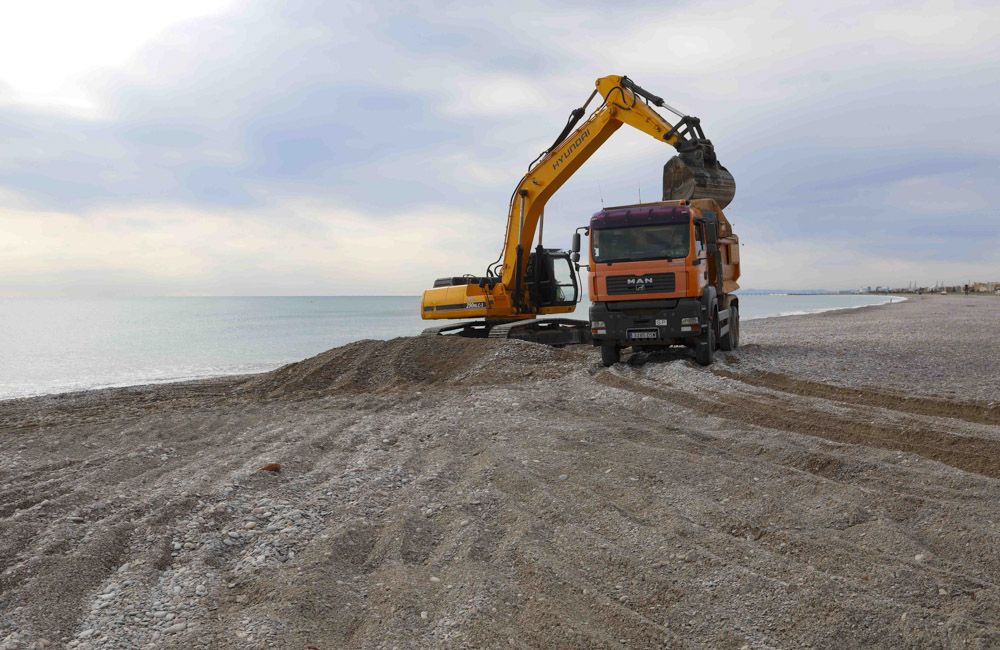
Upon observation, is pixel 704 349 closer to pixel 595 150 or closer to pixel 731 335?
pixel 731 335

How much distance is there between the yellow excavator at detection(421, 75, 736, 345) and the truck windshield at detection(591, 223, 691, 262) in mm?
2458

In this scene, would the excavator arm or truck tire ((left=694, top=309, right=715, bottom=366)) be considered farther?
the excavator arm

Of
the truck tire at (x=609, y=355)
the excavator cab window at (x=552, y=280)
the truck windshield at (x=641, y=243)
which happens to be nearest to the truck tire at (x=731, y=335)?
the truck tire at (x=609, y=355)

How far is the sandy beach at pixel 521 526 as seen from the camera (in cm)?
377

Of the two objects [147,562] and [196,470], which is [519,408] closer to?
[196,470]

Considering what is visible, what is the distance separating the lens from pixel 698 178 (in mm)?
16828

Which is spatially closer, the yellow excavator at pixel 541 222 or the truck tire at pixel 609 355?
the truck tire at pixel 609 355

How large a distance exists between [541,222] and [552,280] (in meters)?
1.77

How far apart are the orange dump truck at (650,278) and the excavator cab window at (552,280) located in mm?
4856

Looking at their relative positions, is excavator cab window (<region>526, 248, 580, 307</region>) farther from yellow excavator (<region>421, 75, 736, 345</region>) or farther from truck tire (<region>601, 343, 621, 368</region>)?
truck tire (<region>601, 343, 621, 368</region>)

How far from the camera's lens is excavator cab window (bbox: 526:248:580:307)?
1984 centimetres

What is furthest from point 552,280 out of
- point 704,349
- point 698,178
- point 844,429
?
point 844,429

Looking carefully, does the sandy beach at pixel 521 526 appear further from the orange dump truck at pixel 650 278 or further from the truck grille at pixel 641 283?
the truck grille at pixel 641 283

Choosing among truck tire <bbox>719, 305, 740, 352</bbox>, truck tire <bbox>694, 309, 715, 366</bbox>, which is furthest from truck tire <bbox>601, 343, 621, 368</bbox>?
truck tire <bbox>719, 305, 740, 352</bbox>
